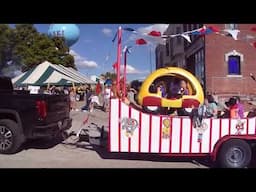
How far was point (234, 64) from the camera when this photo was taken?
2762 centimetres

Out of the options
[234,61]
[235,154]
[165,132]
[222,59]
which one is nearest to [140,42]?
[165,132]

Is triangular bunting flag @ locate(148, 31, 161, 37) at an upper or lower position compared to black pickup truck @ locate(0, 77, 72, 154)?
upper

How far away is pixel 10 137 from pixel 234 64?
22093 millimetres

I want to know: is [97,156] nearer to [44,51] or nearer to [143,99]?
[143,99]

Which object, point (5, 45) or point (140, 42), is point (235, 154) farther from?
point (5, 45)

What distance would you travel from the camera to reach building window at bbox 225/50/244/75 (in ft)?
88.4

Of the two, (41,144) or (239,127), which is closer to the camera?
(239,127)

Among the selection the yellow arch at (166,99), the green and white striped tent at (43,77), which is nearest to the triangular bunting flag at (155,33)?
the yellow arch at (166,99)

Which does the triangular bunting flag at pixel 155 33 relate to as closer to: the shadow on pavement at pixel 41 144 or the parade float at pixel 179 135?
the parade float at pixel 179 135

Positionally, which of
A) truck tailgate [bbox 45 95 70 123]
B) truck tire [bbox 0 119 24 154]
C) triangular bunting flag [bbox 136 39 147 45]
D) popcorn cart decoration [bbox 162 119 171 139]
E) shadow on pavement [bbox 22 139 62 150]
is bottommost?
shadow on pavement [bbox 22 139 62 150]

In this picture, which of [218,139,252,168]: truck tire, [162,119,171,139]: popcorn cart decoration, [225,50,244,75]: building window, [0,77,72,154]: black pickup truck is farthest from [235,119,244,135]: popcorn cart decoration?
[225,50,244,75]: building window

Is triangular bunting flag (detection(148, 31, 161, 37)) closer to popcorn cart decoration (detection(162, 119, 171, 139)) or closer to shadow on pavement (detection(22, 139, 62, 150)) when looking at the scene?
popcorn cart decoration (detection(162, 119, 171, 139))

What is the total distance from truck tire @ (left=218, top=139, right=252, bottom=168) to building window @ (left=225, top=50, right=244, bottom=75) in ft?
65.0
